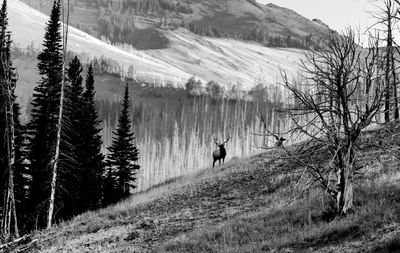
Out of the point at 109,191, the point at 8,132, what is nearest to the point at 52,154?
the point at 8,132

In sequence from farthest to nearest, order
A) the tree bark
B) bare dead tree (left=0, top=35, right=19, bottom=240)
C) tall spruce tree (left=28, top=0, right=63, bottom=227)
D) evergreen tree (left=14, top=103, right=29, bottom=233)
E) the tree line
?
tall spruce tree (left=28, top=0, right=63, bottom=227) < evergreen tree (left=14, top=103, right=29, bottom=233) < the tree line < bare dead tree (left=0, top=35, right=19, bottom=240) < the tree bark

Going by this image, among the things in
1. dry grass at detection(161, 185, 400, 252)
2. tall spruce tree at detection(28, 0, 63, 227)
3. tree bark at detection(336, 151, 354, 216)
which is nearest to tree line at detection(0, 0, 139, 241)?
tall spruce tree at detection(28, 0, 63, 227)

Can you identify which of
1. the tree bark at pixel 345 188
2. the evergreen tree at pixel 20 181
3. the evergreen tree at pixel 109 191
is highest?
the tree bark at pixel 345 188

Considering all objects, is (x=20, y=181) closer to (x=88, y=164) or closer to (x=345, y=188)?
(x=88, y=164)

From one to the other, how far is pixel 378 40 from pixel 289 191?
10.1 meters

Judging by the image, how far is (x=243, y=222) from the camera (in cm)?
1766

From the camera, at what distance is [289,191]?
22656 millimetres

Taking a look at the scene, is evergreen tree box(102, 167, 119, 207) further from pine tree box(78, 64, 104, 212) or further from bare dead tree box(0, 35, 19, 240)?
bare dead tree box(0, 35, 19, 240)

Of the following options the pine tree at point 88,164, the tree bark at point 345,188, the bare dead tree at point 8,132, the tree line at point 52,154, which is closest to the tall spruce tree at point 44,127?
the tree line at point 52,154

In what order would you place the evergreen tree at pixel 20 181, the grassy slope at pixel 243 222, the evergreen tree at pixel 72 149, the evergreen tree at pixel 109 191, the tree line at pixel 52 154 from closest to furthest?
the grassy slope at pixel 243 222 < the tree line at pixel 52 154 < the evergreen tree at pixel 20 181 < the evergreen tree at pixel 72 149 < the evergreen tree at pixel 109 191

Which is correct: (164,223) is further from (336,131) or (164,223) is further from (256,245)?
(336,131)

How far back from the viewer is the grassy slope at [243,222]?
13709 millimetres

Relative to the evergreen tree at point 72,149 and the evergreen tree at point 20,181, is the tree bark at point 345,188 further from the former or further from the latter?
the evergreen tree at point 20,181

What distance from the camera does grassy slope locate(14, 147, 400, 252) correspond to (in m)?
13.7
